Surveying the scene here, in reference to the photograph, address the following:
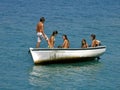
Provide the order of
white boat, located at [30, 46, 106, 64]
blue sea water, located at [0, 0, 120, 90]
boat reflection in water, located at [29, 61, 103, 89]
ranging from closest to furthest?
boat reflection in water, located at [29, 61, 103, 89] → blue sea water, located at [0, 0, 120, 90] → white boat, located at [30, 46, 106, 64]

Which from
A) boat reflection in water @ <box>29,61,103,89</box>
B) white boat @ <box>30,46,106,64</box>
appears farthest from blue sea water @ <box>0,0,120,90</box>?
white boat @ <box>30,46,106,64</box>

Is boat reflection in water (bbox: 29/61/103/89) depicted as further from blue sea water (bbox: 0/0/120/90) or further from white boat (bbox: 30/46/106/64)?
white boat (bbox: 30/46/106/64)

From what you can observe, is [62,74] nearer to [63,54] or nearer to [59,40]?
[63,54]

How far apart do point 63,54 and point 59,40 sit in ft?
29.1

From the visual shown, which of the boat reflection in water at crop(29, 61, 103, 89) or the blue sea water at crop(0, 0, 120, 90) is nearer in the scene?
the boat reflection in water at crop(29, 61, 103, 89)

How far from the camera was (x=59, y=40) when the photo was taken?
40.5m

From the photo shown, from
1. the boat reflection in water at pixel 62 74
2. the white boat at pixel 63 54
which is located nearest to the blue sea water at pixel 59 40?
the boat reflection in water at pixel 62 74

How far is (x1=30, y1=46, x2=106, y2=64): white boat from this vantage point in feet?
102

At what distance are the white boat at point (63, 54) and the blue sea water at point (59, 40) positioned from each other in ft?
1.32

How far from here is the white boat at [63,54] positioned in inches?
1223

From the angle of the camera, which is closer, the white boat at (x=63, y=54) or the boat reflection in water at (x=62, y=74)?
the boat reflection in water at (x=62, y=74)

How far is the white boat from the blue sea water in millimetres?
403

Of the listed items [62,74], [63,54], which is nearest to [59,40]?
[63,54]

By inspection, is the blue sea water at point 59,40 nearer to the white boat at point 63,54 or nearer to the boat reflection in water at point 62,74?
the boat reflection in water at point 62,74
